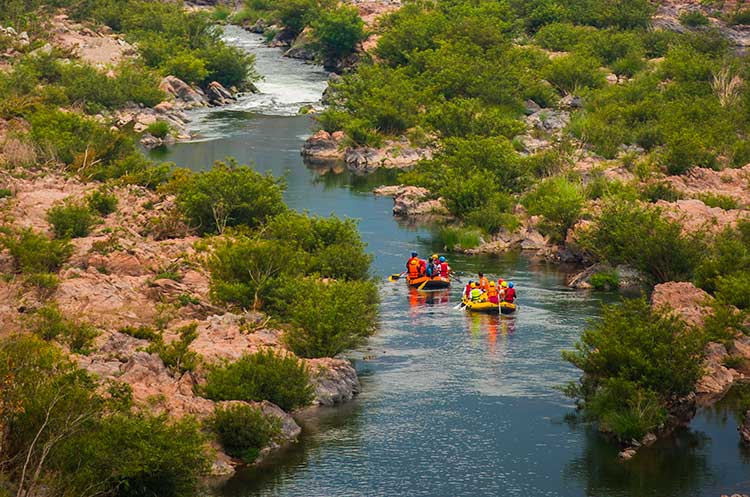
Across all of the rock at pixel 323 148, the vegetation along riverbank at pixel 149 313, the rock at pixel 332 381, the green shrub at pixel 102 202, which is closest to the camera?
the vegetation along riverbank at pixel 149 313

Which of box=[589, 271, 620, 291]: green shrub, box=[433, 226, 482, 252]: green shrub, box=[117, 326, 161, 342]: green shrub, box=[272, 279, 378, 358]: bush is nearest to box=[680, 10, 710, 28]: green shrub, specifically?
box=[433, 226, 482, 252]: green shrub

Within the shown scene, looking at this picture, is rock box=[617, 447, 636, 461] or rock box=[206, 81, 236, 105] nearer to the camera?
rock box=[617, 447, 636, 461]

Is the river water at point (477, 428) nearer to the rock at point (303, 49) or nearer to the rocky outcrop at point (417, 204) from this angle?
the rocky outcrop at point (417, 204)

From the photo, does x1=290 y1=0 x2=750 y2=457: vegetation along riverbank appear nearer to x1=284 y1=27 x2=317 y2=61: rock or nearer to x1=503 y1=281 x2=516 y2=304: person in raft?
x1=503 y1=281 x2=516 y2=304: person in raft

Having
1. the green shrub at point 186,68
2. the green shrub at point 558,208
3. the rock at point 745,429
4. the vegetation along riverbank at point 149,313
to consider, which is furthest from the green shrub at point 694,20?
the rock at point 745,429

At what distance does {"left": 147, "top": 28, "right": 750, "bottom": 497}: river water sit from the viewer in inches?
1259

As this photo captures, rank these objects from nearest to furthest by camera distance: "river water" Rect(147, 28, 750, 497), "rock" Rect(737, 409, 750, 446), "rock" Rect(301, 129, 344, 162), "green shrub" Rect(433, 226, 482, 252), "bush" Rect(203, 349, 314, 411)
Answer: "river water" Rect(147, 28, 750, 497)
"bush" Rect(203, 349, 314, 411)
"rock" Rect(737, 409, 750, 446)
"green shrub" Rect(433, 226, 482, 252)
"rock" Rect(301, 129, 344, 162)

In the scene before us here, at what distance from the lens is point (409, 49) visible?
95.4 metres

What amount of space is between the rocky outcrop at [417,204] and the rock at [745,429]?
25.4 metres

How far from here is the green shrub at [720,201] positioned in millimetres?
Answer: 54719

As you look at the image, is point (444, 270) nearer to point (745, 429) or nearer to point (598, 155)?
point (745, 429)

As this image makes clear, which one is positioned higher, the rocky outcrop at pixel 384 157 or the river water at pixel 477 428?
the rocky outcrop at pixel 384 157

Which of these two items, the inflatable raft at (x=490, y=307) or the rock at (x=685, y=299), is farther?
the inflatable raft at (x=490, y=307)

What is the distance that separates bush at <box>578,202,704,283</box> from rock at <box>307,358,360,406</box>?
44.4 ft
